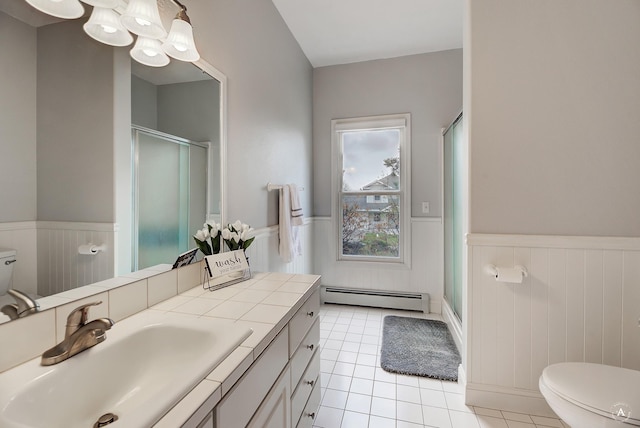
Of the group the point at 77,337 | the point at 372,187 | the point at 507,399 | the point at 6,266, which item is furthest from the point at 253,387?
the point at 372,187

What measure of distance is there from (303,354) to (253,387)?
0.47 m

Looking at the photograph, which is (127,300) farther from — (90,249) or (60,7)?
(60,7)

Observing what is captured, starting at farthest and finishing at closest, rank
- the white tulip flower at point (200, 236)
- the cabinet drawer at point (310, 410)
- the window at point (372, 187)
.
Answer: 1. the window at point (372, 187)
2. the white tulip flower at point (200, 236)
3. the cabinet drawer at point (310, 410)

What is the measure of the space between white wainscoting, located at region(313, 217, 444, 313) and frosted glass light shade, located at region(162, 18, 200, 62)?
2233 mm

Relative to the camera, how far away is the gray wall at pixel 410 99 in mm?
2885

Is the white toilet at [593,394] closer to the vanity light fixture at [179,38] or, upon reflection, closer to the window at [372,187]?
the window at [372,187]

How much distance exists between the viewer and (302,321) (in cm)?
122

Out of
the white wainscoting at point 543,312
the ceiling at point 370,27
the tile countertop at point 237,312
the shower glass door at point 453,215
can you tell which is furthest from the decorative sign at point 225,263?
the ceiling at point 370,27

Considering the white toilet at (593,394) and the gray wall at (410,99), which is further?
the gray wall at (410,99)

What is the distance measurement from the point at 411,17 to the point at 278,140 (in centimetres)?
153

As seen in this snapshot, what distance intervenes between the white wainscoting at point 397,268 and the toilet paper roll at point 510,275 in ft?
4.65

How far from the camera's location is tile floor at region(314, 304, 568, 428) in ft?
4.93

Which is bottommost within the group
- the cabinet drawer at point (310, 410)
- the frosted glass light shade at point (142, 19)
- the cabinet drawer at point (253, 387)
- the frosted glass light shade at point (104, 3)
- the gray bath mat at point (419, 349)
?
the gray bath mat at point (419, 349)

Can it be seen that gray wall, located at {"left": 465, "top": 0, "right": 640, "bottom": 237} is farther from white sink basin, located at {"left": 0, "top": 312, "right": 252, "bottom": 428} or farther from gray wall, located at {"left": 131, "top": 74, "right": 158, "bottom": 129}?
gray wall, located at {"left": 131, "top": 74, "right": 158, "bottom": 129}
